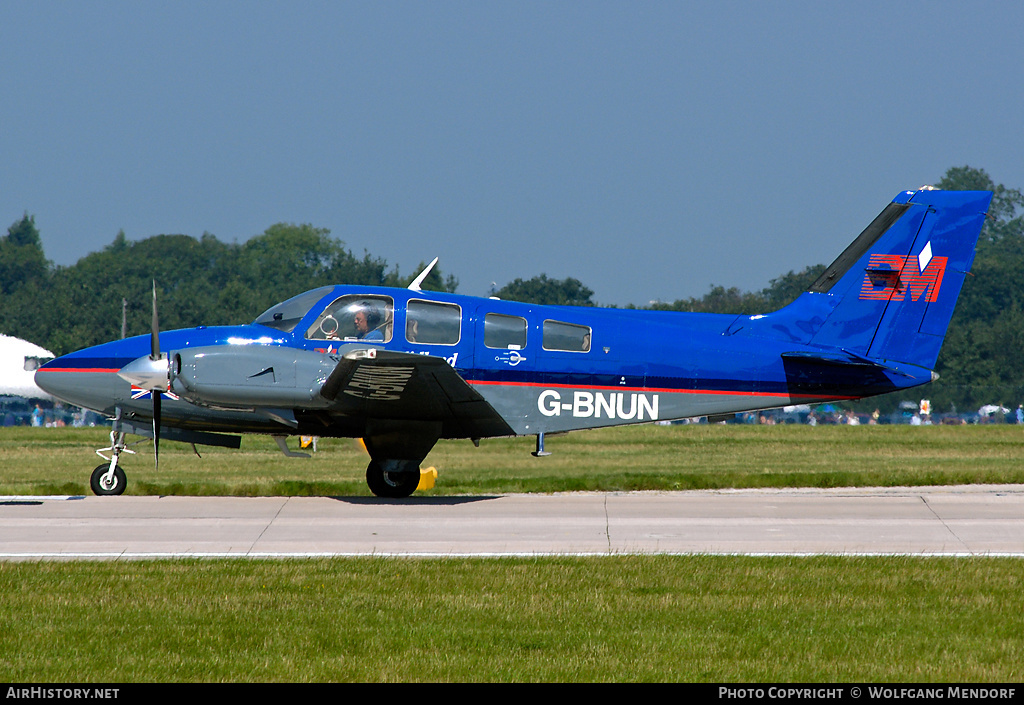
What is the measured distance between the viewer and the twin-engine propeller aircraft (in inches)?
616

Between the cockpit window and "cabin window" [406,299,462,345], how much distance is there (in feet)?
4.27

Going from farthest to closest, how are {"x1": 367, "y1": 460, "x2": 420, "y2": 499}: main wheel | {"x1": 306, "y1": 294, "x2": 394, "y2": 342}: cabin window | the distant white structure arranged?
1. the distant white structure
2. {"x1": 367, "y1": 460, "x2": 420, "y2": 499}: main wheel
3. {"x1": 306, "y1": 294, "x2": 394, "y2": 342}: cabin window

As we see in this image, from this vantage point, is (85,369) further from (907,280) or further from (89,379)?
(907,280)

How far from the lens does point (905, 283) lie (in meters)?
16.8

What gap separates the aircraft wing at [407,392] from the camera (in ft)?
46.1

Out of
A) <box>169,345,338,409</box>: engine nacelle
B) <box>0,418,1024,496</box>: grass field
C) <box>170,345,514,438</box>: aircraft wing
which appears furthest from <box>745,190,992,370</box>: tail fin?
<box>169,345,338,409</box>: engine nacelle

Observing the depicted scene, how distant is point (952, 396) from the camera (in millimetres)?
52156

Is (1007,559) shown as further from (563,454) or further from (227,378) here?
(563,454)

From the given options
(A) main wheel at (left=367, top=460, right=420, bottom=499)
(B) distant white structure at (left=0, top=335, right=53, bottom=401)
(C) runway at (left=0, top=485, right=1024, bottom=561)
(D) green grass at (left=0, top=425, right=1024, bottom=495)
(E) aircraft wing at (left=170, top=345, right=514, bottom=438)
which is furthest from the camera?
(B) distant white structure at (left=0, top=335, right=53, bottom=401)

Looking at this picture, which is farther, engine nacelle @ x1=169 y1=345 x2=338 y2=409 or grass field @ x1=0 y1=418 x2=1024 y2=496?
grass field @ x1=0 y1=418 x2=1024 y2=496

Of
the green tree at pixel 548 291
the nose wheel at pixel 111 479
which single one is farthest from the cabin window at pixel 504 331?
the green tree at pixel 548 291

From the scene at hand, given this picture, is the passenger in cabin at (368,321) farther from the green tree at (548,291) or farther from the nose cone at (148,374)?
the green tree at (548,291)

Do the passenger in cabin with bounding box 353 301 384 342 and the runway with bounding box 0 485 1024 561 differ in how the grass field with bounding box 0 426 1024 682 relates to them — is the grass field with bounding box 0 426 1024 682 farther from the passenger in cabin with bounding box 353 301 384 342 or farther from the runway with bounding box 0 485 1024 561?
the passenger in cabin with bounding box 353 301 384 342
